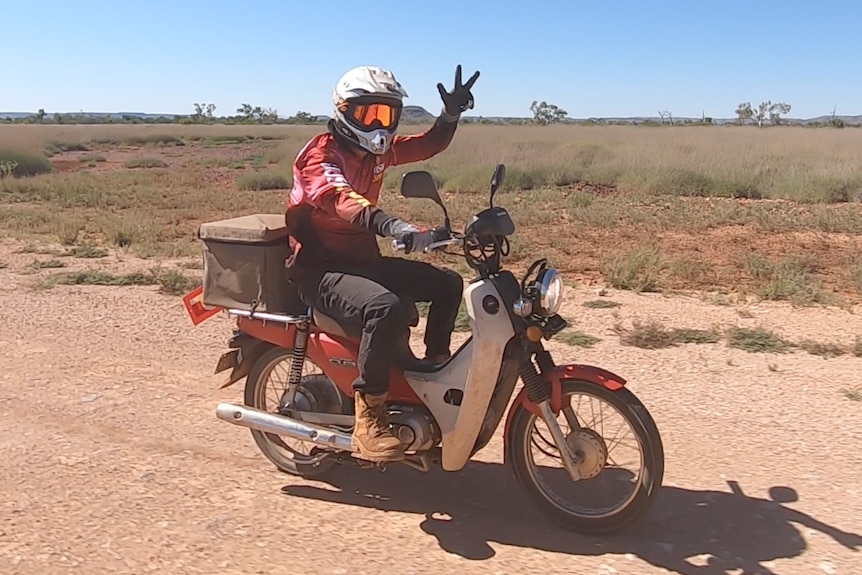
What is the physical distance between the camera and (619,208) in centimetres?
1659

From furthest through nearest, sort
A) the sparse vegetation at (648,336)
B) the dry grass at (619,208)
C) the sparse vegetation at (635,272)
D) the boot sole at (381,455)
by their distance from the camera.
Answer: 1. the dry grass at (619,208)
2. the sparse vegetation at (635,272)
3. the sparse vegetation at (648,336)
4. the boot sole at (381,455)

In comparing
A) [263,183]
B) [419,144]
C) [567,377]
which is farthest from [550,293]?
[263,183]

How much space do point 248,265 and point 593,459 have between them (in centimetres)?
184

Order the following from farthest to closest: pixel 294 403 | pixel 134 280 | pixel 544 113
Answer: pixel 544 113
pixel 134 280
pixel 294 403

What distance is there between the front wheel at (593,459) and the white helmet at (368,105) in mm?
1355

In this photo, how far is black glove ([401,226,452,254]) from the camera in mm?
3451

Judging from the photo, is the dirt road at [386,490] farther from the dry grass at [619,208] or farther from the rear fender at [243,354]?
the dry grass at [619,208]

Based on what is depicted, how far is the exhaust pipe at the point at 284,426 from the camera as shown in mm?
4098

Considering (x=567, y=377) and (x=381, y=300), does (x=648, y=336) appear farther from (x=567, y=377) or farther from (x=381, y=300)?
(x=381, y=300)

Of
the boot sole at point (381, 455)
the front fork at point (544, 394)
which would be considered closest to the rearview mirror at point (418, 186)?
the front fork at point (544, 394)

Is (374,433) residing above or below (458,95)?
below

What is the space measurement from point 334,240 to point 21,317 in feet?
15.6

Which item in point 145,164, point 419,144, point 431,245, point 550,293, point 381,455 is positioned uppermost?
point 419,144

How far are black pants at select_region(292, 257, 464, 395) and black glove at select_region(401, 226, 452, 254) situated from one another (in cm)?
43
